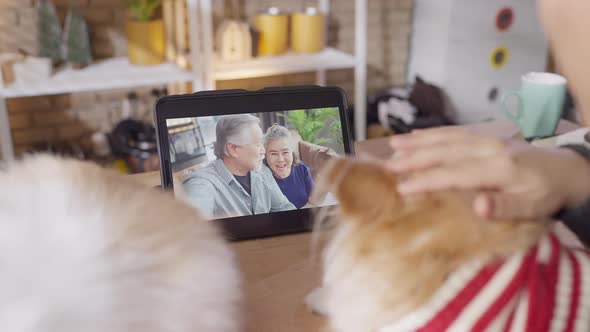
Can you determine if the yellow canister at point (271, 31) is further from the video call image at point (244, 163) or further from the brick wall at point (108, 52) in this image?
the video call image at point (244, 163)

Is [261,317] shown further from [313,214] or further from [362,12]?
[362,12]

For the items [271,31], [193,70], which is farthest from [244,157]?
[271,31]

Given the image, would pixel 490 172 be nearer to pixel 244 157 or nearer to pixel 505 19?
pixel 244 157

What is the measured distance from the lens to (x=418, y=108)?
7.13ft

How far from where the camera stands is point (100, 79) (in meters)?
1.80

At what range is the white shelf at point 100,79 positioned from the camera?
172 cm

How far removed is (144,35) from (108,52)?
247mm

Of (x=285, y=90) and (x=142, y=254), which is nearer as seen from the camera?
(x=142, y=254)

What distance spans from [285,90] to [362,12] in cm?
142

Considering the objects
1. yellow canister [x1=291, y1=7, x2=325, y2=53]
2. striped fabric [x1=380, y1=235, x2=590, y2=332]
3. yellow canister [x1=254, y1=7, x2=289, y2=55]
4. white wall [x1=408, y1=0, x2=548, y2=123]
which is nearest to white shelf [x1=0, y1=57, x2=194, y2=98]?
yellow canister [x1=254, y1=7, x2=289, y2=55]

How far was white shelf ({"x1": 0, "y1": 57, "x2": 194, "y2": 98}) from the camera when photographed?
5.64 feet

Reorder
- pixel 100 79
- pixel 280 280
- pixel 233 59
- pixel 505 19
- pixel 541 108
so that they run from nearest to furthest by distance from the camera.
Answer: pixel 280 280
pixel 541 108
pixel 100 79
pixel 233 59
pixel 505 19

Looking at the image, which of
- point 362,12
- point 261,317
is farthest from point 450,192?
point 362,12

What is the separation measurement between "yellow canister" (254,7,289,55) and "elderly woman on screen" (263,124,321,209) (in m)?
1.38
